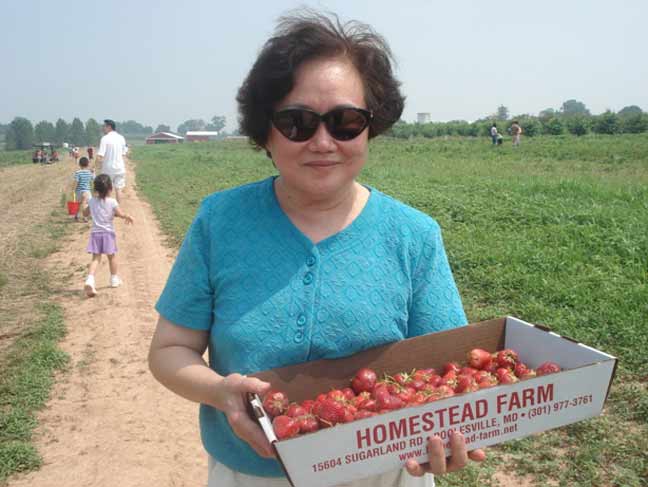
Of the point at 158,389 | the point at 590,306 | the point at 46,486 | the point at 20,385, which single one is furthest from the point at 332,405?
the point at 590,306

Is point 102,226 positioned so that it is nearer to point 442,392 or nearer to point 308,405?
point 308,405

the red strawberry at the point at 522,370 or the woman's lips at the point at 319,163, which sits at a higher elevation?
the woman's lips at the point at 319,163

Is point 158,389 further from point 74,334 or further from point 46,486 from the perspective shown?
point 74,334

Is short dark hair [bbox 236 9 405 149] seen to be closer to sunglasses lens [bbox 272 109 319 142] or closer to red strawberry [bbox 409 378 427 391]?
sunglasses lens [bbox 272 109 319 142]

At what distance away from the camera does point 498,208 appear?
34.7 ft

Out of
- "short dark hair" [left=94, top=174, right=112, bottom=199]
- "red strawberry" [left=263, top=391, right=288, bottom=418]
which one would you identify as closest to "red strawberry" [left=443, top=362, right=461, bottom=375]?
"red strawberry" [left=263, top=391, right=288, bottom=418]

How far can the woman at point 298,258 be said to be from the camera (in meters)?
1.75

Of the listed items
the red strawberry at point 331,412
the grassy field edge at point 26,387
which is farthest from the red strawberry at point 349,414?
the grassy field edge at point 26,387

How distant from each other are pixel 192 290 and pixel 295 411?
1.48 feet

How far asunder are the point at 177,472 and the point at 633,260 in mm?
5469

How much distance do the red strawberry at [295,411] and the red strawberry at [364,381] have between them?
199 mm

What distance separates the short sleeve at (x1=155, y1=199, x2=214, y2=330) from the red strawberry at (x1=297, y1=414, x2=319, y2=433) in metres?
0.40

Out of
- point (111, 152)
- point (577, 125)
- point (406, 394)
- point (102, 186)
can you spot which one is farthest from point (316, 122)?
point (577, 125)

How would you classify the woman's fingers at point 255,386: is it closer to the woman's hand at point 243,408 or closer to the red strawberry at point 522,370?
the woman's hand at point 243,408
